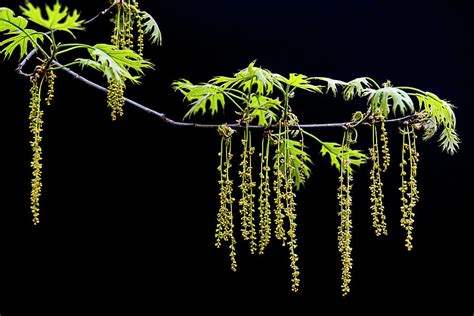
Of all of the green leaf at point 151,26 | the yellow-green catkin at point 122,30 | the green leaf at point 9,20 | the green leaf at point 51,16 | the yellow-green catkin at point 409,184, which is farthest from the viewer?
the green leaf at point 151,26

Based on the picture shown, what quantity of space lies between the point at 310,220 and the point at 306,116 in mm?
491

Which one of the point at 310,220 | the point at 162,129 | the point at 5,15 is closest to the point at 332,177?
the point at 310,220

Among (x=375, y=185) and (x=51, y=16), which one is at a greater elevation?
(x=51, y=16)

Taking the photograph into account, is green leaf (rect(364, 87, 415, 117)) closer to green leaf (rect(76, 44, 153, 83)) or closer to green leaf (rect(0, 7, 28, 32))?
green leaf (rect(76, 44, 153, 83))

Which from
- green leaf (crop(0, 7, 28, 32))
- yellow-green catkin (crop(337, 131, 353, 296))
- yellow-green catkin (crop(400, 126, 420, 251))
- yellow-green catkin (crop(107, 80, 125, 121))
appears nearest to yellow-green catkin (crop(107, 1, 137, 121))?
yellow-green catkin (crop(107, 80, 125, 121))

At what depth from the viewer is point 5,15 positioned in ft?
4.47

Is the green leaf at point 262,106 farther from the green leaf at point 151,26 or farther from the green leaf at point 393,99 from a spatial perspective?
the green leaf at point 151,26

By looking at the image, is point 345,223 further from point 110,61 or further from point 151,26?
point 151,26

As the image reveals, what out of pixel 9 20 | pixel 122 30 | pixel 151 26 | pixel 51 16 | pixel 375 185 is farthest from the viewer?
pixel 151 26

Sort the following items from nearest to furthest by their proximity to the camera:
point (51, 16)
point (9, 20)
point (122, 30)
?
1. point (51, 16)
2. point (9, 20)
3. point (122, 30)

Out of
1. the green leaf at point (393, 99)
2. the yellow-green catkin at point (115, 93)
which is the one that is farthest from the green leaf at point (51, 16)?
the green leaf at point (393, 99)

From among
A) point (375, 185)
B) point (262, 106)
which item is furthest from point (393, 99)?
point (262, 106)

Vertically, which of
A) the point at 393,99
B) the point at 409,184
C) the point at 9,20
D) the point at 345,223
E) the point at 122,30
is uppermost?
the point at 122,30

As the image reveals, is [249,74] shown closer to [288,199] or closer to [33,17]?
[288,199]
